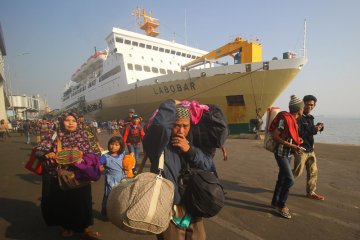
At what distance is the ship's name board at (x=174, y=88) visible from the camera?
1492 cm

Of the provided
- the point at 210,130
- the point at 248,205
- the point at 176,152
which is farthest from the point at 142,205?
the point at 248,205

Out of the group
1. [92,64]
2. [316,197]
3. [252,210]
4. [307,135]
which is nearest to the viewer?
[252,210]

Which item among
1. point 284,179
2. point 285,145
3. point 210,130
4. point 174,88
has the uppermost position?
point 174,88

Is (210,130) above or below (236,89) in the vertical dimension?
below

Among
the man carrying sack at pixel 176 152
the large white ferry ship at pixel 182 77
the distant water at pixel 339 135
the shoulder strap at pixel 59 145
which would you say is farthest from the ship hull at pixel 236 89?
the man carrying sack at pixel 176 152

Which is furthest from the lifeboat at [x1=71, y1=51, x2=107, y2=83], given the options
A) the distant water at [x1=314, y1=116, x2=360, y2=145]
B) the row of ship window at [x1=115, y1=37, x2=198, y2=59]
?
the distant water at [x1=314, y1=116, x2=360, y2=145]

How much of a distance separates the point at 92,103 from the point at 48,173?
2504 cm

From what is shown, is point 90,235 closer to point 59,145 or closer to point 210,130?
point 59,145

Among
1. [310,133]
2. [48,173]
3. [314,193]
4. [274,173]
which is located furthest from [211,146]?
[274,173]

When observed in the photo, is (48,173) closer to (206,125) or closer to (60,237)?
(60,237)

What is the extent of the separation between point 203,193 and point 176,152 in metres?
0.34

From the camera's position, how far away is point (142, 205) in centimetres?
131

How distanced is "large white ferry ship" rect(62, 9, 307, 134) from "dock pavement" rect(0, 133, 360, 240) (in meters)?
8.20

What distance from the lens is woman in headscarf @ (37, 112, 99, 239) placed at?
265 cm
